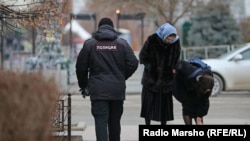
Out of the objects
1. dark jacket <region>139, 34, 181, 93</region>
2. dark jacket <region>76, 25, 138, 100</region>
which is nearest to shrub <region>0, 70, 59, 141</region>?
dark jacket <region>76, 25, 138, 100</region>

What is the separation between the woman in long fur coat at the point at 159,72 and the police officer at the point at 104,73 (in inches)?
35.4

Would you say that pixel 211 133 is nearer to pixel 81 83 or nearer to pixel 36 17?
pixel 81 83

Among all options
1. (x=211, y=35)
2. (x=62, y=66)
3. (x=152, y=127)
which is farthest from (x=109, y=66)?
(x=211, y=35)

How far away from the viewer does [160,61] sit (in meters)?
8.88

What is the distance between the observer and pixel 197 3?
33.4 m

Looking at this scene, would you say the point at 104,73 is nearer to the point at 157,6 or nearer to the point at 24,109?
the point at 24,109

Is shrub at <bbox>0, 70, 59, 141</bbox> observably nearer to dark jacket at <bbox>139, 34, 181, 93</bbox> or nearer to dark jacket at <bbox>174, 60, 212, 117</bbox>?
dark jacket at <bbox>139, 34, 181, 93</bbox>

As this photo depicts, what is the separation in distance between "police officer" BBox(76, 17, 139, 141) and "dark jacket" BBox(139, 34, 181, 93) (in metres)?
0.90

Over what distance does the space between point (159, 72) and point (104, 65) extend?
1.28m

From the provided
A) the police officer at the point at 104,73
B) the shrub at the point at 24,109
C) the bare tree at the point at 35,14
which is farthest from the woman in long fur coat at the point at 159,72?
the shrub at the point at 24,109

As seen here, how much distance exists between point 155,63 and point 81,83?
1383mm

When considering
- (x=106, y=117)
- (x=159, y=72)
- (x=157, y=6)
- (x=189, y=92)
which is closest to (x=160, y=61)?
(x=159, y=72)

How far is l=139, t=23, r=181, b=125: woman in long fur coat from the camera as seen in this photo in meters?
8.83

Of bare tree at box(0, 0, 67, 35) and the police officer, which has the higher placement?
bare tree at box(0, 0, 67, 35)
